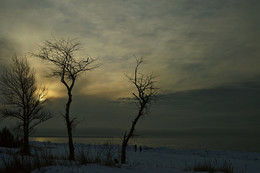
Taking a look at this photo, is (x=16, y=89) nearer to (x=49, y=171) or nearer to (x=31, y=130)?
(x=31, y=130)

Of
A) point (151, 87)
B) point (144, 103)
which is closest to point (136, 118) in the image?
point (144, 103)

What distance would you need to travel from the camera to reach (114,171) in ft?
22.6

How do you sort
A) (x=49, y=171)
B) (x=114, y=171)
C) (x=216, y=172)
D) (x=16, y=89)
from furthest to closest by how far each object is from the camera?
(x=16, y=89)
(x=216, y=172)
(x=114, y=171)
(x=49, y=171)

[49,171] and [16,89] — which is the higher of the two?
[16,89]

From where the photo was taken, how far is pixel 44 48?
16.6m

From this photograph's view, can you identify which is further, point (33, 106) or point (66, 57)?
point (33, 106)

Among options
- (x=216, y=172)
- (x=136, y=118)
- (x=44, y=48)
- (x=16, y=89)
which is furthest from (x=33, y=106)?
(x=216, y=172)

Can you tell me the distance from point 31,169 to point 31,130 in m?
15.8

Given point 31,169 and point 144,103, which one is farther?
point 144,103

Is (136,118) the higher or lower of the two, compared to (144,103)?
lower

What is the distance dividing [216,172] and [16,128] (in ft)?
62.9

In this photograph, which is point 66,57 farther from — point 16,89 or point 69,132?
point 16,89

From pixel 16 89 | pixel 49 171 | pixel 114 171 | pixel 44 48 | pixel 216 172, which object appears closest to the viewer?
pixel 49 171

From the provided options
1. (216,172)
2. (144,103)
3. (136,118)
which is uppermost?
(144,103)
